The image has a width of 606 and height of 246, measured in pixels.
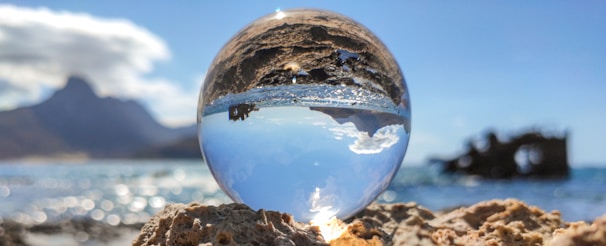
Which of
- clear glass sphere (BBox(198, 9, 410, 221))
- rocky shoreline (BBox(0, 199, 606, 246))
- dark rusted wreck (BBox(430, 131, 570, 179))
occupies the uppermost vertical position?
clear glass sphere (BBox(198, 9, 410, 221))

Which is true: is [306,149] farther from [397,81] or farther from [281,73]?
[397,81]

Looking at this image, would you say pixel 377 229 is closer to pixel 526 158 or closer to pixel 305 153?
pixel 305 153

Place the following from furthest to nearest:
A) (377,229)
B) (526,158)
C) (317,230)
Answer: (526,158)
(377,229)
(317,230)

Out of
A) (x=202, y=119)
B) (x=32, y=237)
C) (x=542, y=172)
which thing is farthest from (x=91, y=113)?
(x=202, y=119)

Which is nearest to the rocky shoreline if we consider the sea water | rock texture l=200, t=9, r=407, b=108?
the sea water

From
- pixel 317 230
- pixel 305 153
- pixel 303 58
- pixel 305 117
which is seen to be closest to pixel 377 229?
pixel 317 230

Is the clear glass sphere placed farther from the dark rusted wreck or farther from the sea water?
the dark rusted wreck

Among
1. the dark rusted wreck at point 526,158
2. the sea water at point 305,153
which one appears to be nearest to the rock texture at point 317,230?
the sea water at point 305,153
